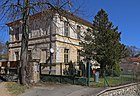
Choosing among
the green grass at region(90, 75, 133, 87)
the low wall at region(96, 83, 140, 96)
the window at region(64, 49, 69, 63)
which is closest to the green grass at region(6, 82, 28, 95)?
the low wall at region(96, 83, 140, 96)

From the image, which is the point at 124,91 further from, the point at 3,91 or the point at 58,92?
the point at 3,91

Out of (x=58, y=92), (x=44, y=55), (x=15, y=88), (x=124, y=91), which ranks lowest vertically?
(x=124, y=91)

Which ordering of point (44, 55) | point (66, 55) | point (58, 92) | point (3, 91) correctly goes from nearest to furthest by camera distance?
point (58, 92), point (3, 91), point (44, 55), point (66, 55)

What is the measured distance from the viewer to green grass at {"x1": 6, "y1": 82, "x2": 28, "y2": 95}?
16.2 metres

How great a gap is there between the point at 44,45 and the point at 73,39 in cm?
455

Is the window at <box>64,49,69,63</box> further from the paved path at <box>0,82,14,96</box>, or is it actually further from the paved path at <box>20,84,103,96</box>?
the paved path at <box>0,82,14,96</box>

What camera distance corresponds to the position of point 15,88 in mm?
16812

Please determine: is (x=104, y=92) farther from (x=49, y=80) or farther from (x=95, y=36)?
(x=95, y=36)

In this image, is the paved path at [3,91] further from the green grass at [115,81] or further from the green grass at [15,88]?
the green grass at [115,81]

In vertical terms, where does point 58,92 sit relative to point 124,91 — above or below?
above

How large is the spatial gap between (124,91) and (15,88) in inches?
348

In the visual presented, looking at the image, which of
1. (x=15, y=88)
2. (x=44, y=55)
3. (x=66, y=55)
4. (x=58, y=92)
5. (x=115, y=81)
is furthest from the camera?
(x=66, y=55)

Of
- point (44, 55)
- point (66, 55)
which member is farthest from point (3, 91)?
point (66, 55)

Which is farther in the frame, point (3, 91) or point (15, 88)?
point (15, 88)
